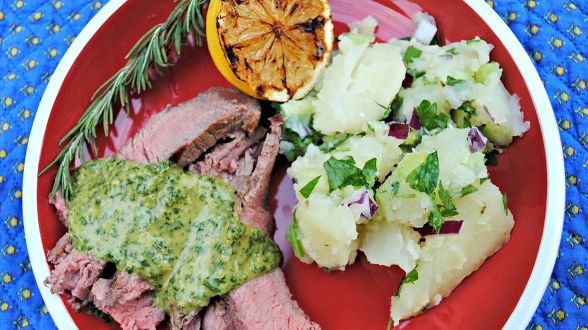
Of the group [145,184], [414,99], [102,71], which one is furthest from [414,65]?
[102,71]

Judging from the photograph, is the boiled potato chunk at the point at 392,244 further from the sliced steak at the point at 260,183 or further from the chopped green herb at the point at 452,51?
the chopped green herb at the point at 452,51

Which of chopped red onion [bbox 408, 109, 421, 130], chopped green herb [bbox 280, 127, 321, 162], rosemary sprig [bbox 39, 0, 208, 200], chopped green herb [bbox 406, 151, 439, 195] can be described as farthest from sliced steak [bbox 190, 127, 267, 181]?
chopped green herb [bbox 406, 151, 439, 195]

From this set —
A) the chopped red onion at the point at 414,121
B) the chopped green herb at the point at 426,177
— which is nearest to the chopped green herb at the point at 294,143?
the chopped red onion at the point at 414,121

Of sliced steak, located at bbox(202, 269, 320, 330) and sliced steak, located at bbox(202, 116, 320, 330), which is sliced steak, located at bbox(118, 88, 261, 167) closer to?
sliced steak, located at bbox(202, 116, 320, 330)

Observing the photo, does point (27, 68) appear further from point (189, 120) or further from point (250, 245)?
point (250, 245)

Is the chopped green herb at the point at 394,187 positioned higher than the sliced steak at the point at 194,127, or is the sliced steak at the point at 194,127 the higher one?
the sliced steak at the point at 194,127
